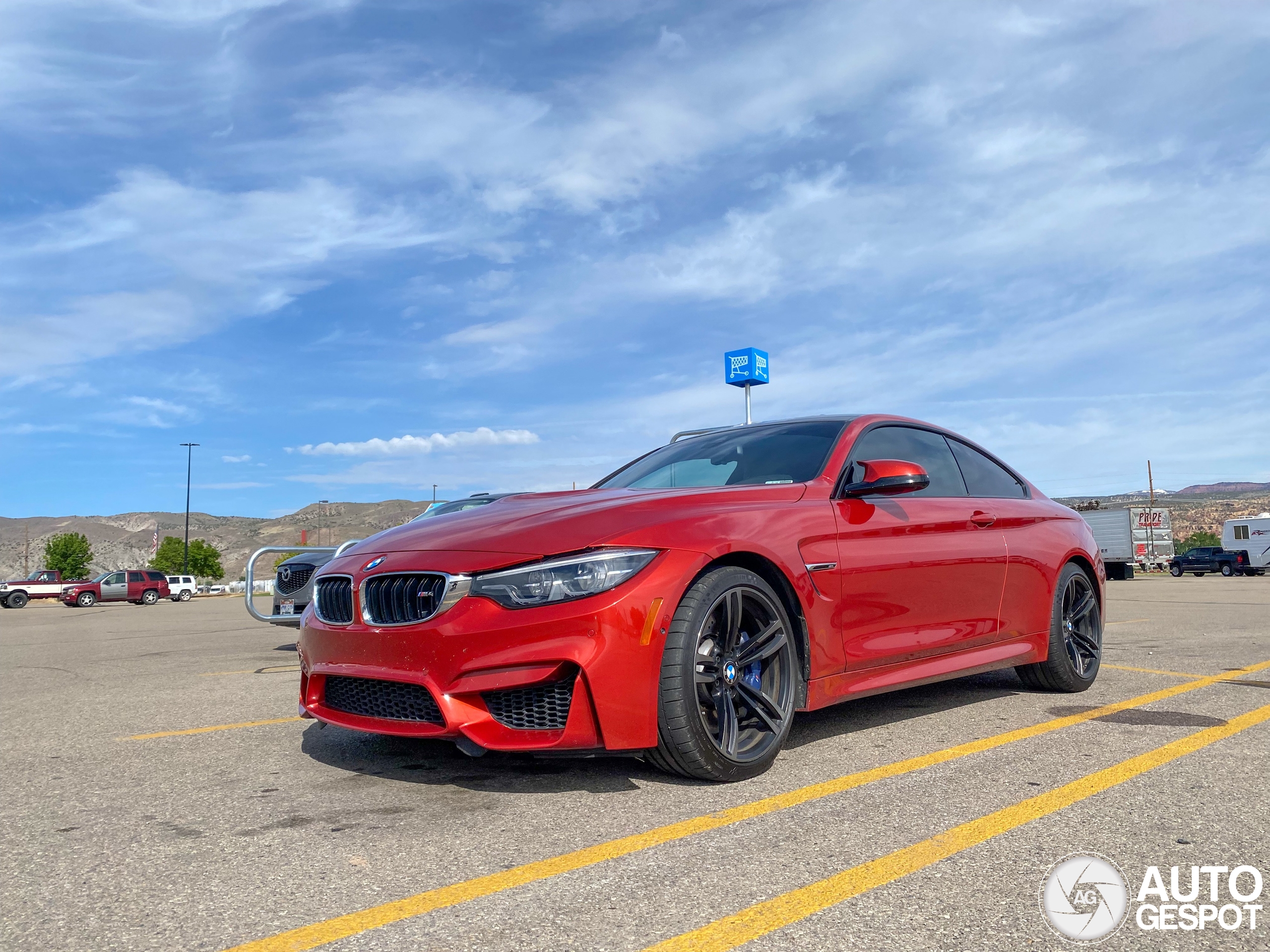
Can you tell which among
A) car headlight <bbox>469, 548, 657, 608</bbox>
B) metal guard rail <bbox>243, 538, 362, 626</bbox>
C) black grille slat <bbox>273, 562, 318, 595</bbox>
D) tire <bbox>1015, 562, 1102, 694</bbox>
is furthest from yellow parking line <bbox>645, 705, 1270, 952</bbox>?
black grille slat <bbox>273, 562, 318, 595</bbox>

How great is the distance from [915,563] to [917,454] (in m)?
0.82

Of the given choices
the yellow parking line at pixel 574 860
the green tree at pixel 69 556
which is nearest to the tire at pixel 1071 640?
the yellow parking line at pixel 574 860

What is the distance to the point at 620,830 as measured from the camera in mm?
2826

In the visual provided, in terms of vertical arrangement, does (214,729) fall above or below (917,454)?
below

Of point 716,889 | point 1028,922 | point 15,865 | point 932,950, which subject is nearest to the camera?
point 932,950

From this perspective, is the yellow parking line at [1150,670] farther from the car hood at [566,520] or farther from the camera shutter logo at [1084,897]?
the camera shutter logo at [1084,897]

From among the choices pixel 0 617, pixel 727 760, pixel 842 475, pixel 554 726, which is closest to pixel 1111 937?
pixel 727 760

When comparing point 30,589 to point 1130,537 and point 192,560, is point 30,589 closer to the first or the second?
point 1130,537

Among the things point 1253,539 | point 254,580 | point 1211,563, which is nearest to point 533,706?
point 254,580

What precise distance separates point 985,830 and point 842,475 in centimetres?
180

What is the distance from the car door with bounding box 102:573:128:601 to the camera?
114ft

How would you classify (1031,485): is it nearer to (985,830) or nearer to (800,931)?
(985,830)

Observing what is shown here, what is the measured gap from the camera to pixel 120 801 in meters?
3.28

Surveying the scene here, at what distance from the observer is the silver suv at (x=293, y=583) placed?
25.4 feet
